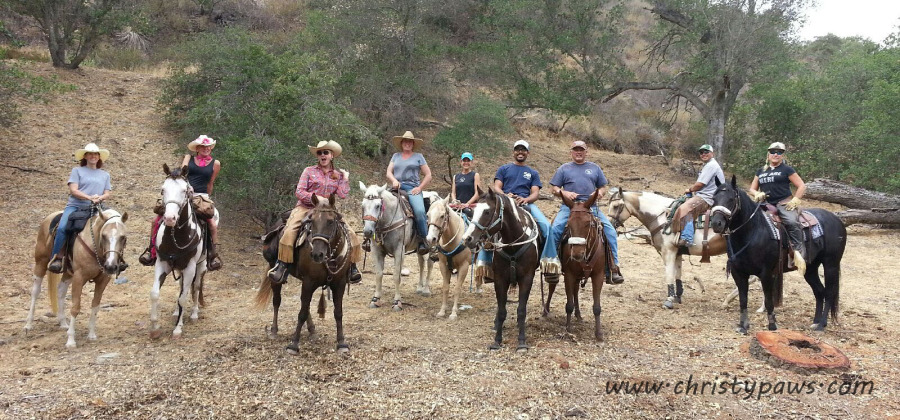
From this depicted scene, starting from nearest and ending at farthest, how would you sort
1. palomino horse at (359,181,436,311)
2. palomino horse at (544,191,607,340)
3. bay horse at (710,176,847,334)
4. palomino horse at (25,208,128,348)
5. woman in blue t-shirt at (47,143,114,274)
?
palomino horse at (544,191,607,340) < palomino horse at (25,208,128,348) < woman in blue t-shirt at (47,143,114,274) < bay horse at (710,176,847,334) < palomino horse at (359,181,436,311)

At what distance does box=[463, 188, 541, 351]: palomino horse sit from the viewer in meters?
6.02

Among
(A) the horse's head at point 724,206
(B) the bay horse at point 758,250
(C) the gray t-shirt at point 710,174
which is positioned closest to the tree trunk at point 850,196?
(C) the gray t-shirt at point 710,174

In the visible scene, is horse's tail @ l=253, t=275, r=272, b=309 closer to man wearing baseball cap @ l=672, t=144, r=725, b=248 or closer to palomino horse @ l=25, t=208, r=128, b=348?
palomino horse @ l=25, t=208, r=128, b=348

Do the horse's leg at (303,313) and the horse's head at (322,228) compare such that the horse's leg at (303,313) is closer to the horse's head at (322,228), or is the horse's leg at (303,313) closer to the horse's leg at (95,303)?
the horse's head at (322,228)

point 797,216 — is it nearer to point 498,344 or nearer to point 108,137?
point 498,344

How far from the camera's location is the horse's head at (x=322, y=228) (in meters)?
5.63

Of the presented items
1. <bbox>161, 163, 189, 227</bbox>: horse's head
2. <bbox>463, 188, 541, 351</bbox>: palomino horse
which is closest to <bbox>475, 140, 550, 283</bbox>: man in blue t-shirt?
<bbox>463, 188, 541, 351</bbox>: palomino horse

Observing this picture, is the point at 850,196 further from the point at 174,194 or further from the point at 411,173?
the point at 174,194

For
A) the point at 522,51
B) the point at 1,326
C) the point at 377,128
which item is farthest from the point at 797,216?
the point at 522,51

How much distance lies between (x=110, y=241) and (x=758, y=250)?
782 centimetres

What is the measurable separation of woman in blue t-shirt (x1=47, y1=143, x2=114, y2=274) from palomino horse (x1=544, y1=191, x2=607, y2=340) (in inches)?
218

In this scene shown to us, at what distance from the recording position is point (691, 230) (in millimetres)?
8844

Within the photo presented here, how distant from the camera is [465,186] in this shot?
8.97 m

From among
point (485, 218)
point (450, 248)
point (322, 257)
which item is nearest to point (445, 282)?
point (450, 248)
